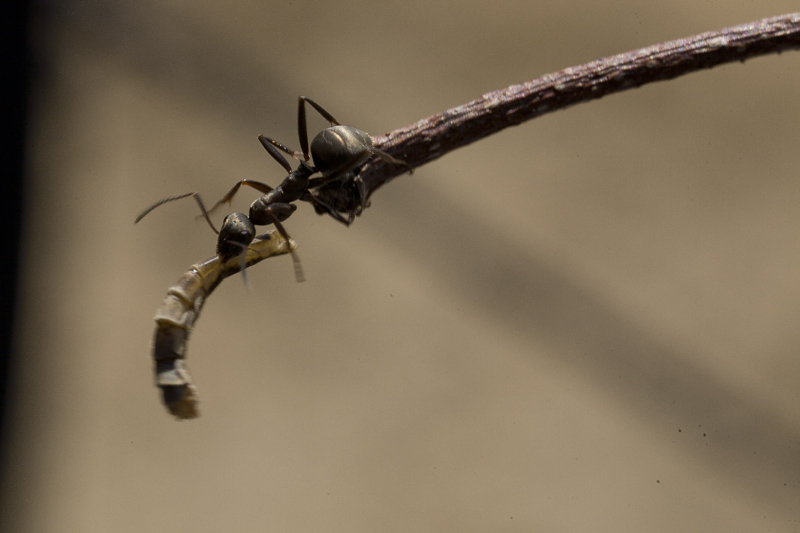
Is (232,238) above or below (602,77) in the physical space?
below

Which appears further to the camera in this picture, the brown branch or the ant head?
the ant head

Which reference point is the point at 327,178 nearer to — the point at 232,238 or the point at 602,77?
the point at 232,238

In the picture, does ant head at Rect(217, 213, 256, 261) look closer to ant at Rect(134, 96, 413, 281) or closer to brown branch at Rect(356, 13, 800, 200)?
ant at Rect(134, 96, 413, 281)

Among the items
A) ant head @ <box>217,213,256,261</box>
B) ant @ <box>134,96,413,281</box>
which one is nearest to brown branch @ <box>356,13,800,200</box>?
ant @ <box>134,96,413,281</box>

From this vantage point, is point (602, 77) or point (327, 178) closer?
point (602, 77)

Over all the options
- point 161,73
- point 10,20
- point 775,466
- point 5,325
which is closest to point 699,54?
point 775,466

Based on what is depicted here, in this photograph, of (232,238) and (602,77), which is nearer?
(602,77)

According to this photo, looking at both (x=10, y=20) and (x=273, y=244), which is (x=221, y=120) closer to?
(x=10, y=20)

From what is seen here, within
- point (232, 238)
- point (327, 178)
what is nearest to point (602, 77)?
point (327, 178)

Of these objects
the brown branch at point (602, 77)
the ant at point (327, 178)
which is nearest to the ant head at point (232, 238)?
the ant at point (327, 178)

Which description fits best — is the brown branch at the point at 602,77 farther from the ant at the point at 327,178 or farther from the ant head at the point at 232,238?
the ant head at the point at 232,238
